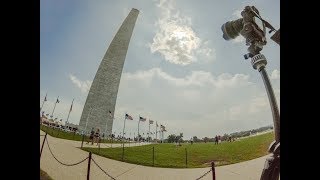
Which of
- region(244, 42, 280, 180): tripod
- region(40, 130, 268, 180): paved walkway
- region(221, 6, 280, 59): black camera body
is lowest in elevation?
region(40, 130, 268, 180): paved walkway

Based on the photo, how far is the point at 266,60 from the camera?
21.5ft

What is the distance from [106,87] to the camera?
48.3m

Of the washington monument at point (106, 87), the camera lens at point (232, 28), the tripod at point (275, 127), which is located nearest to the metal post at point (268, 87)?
the tripod at point (275, 127)

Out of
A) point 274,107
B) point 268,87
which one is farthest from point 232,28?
point 274,107

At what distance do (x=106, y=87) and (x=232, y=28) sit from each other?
42021 millimetres

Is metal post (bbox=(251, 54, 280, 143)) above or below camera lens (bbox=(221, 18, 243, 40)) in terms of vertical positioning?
below

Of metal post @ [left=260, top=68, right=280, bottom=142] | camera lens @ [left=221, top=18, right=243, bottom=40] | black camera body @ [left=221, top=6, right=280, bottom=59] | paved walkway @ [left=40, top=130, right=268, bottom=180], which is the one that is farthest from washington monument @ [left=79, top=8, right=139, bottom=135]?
metal post @ [left=260, top=68, right=280, bottom=142]

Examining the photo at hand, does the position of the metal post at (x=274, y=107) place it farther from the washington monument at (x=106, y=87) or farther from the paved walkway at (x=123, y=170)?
the washington monument at (x=106, y=87)

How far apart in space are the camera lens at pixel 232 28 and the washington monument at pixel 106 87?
39053 millimetres

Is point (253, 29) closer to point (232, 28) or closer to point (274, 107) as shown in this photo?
point (232, 28)

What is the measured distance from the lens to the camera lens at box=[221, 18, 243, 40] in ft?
24.6

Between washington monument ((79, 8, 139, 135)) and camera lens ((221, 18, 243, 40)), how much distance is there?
39053mm

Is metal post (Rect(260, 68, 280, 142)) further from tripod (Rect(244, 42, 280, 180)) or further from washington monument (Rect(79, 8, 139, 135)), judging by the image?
washington monument (Rect(79, 8, 139, 135))
